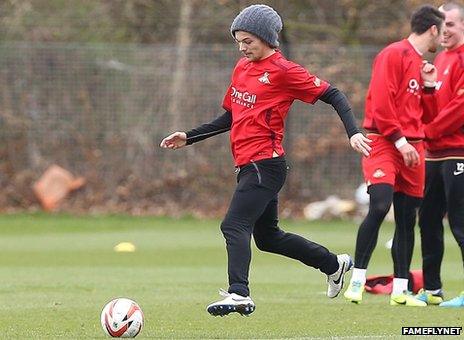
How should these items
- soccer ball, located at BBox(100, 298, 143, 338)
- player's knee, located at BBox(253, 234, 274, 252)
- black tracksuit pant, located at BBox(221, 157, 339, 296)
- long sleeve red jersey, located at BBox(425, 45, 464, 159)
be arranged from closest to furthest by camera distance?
soccer ball, located at BBox(100, 298, 143, 338), black tracksuit pant, located at BBox(221, 157, 339, 296), player's knee, located at BBox(253, 234, 274, 252), long sleeve red jersey, located at BBox(425, 45, 464, 159)

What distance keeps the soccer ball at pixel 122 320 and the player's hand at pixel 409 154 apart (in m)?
2.86

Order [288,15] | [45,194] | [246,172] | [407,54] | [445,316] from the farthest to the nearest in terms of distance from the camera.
Result: [288,15]
[45,194]
[407,54]
[445,316]
[246,172]

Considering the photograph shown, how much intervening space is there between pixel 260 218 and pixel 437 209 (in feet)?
7.65

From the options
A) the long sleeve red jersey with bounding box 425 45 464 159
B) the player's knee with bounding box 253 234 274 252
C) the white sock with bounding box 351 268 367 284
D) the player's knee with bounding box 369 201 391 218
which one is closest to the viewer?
the player's knee with bounding box 253 234 274 252

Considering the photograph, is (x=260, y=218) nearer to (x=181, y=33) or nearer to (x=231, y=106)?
(x=231, y=106)

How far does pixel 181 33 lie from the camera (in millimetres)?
23156

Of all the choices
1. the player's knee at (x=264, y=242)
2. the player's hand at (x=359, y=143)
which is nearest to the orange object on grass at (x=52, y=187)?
the player's knee at (x=264, y=242)

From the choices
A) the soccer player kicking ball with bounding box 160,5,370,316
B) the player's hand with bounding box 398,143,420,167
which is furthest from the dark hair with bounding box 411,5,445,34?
the soccer player kicking ball with bounding box 160,5,370,316

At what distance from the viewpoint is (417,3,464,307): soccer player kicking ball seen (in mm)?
10430

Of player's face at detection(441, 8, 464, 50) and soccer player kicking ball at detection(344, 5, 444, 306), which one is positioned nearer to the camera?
soccer player kicking ball at detection(344, 5, 444, 306)

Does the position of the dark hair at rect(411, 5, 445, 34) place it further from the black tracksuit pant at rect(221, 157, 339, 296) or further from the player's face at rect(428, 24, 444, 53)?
the black tracksuit pant at rect(221, 157, 339, 296)

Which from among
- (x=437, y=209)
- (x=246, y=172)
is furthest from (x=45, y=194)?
(x=246, y=172)

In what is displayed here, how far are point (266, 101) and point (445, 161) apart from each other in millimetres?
2356

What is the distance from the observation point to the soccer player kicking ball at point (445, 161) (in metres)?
10.4
